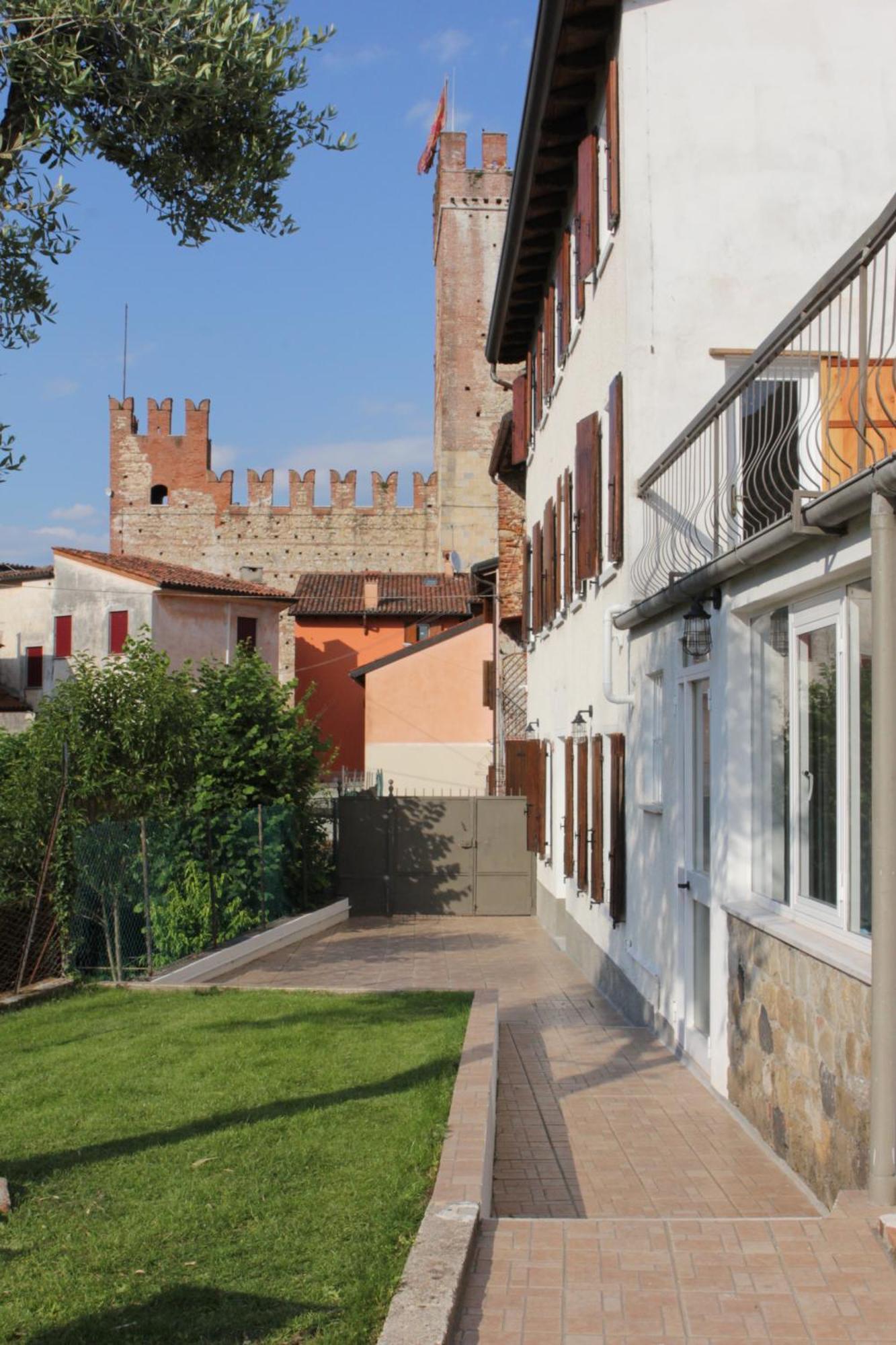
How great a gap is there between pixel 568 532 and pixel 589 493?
91.8 inches

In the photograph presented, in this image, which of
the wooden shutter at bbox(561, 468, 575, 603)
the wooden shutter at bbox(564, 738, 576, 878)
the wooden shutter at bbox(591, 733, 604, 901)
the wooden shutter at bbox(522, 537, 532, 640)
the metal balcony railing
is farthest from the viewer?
the wooden shutter at bbox(522, 537, 532, 640)

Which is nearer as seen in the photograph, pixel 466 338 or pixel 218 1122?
pixel 218 1122

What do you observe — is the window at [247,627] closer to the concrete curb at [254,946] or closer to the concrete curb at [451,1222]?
the concrete curb at [254,946]

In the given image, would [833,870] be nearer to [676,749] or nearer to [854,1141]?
[854,1141]

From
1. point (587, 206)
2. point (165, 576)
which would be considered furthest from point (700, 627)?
point (165, 576)

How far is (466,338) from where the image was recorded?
202 feet

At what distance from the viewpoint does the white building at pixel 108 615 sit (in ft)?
123

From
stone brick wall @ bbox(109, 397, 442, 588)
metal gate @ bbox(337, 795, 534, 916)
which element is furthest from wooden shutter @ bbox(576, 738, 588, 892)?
stone brick wall @ bbox(109, 397, 442, 588)

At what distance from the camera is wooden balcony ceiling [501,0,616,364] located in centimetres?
1119

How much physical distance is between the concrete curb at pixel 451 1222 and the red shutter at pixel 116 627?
103 ft

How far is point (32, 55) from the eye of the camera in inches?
235

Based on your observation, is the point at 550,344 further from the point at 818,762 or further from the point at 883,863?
the point at 883,863

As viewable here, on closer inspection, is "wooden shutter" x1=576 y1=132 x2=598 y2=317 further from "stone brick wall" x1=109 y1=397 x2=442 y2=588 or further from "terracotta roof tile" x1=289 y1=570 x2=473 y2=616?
"stone brick wall" x1=109 y1=397 x2=442 y2=588

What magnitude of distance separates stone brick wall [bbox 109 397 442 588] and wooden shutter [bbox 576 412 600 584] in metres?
45.9
